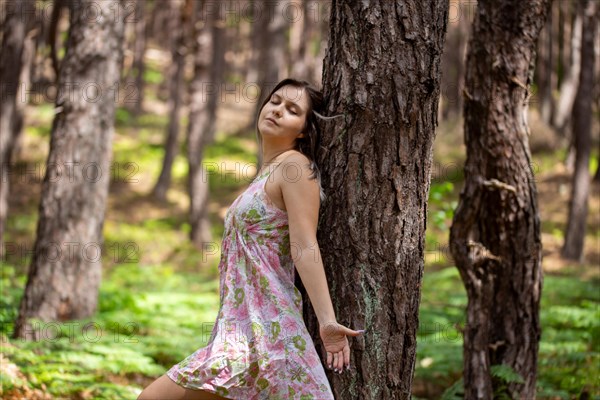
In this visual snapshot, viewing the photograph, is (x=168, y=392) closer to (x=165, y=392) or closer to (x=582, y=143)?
(x=165, y=392)

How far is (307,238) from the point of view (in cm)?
310

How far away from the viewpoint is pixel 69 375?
17.2ft

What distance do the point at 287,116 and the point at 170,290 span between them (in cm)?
901

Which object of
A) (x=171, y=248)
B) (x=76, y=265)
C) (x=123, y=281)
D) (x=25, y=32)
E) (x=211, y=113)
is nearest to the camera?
(x=76, y=265)

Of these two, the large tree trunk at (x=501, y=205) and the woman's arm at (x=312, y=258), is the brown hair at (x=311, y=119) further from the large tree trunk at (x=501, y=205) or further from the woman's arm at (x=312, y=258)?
the large tree trunk at (x=501, y=205)

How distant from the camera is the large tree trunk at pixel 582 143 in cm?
1405

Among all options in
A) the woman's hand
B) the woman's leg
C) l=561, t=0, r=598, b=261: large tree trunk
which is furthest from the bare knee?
l=561, t=0, r=598, b=261: large tree trunk

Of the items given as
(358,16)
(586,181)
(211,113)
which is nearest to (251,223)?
(358,16)

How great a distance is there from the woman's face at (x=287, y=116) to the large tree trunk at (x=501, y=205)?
7.70ft

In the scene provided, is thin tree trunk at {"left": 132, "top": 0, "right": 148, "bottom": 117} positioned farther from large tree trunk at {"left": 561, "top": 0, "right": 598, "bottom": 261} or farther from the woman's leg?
the woman's leg

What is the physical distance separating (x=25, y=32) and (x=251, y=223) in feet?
30.3

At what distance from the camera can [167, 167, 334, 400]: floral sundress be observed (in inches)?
122

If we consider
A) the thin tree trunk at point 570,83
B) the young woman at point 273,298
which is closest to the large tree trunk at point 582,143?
the thin tree trunk at point 570,83

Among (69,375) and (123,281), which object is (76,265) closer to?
(69,375)
